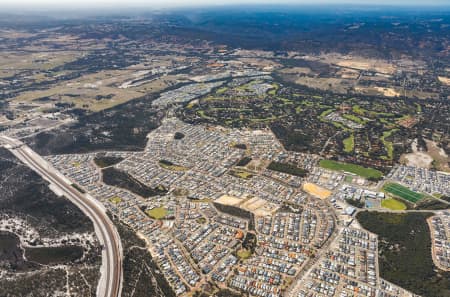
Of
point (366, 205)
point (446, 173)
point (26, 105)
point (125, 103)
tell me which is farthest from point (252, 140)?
point (26, 105)

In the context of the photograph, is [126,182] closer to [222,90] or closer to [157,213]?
[157,213]

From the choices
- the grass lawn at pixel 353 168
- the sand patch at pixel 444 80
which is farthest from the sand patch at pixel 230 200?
the sand patch at pixel 444 80

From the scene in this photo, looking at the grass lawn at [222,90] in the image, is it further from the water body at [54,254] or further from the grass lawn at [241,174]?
the water body at [54,254]

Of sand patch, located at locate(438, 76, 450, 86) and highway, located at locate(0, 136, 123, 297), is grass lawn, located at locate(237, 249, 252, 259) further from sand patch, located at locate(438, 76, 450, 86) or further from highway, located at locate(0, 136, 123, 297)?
sand patch, located at locate(438, 76, 450, 86)

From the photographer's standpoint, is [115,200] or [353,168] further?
[353,168]

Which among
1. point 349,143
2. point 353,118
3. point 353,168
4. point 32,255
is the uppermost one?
point 353,168

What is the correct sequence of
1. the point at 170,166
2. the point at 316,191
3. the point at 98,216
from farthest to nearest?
the point at 170,166 → the point at 316,191 → the point at 98,216

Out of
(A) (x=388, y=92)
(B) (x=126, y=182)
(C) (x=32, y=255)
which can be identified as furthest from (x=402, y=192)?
(A) (x=388, y=92)
